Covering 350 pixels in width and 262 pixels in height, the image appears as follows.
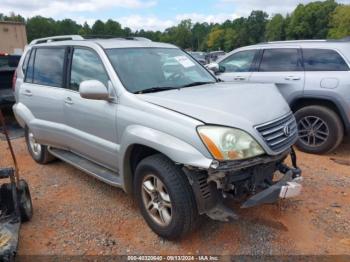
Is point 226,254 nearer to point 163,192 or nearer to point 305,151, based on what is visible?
point 163,192

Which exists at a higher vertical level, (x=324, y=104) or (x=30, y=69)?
(x=30, y=69)

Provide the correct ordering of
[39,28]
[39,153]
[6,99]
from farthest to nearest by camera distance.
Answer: [39,28] < [6,99] < [39,153]

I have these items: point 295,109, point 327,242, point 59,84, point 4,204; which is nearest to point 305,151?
point 295,109

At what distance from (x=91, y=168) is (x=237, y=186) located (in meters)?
1.85

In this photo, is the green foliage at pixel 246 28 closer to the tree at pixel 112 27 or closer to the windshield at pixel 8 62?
the tree at pixel 112 27

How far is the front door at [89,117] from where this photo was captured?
11.8 feet

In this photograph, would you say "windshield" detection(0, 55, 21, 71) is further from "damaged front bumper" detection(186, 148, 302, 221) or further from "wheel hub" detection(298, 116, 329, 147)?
"damaged front bumper" detection(186, 148, 302, 221)

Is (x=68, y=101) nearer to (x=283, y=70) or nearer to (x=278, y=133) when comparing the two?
(x=278, y=133)

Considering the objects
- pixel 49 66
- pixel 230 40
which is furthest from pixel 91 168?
pixel 230 40

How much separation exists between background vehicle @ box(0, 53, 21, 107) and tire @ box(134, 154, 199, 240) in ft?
18.5

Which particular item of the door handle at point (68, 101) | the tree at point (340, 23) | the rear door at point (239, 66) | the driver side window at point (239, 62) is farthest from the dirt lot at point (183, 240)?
the tree at point (340, 23)

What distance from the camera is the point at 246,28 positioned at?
84312 millimetres

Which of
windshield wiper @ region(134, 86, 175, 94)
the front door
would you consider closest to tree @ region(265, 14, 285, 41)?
the front door

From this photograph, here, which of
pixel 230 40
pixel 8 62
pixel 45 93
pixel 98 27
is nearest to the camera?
pixel 45 93
